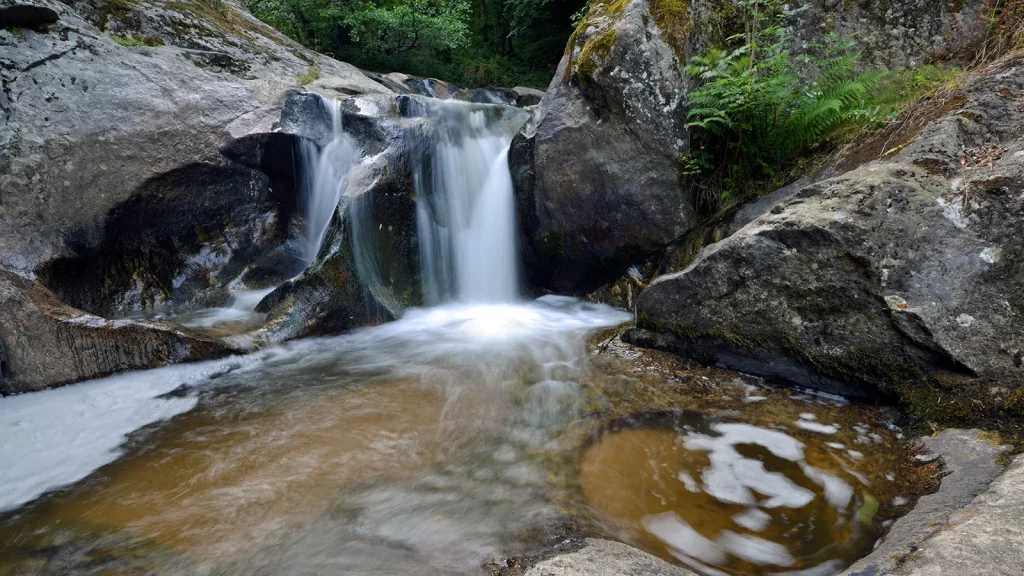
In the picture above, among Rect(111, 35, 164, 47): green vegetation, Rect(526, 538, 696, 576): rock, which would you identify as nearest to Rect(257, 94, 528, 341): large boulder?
Rect(111, 35, 164, 47): green vegetation

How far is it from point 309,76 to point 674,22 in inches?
217

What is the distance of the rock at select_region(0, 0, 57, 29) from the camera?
502 cm

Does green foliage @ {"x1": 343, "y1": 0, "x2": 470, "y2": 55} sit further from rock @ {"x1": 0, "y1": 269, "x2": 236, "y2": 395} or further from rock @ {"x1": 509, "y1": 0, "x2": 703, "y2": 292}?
rock @ {"x1": 0, "y1": 269, "x2": 236, "y2": 395}

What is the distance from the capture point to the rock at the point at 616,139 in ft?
16.2

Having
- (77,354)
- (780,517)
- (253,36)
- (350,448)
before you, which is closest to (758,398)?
(780,517)

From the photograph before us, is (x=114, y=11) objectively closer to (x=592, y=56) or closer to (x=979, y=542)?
(x=592, y=56)

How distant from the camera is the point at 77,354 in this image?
3.90 m

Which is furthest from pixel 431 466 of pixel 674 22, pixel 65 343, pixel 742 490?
pixel 674 22

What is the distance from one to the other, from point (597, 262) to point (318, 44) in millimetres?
12210

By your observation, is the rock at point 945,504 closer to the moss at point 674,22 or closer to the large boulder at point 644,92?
the large boulder at point 644,92

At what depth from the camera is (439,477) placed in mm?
2666

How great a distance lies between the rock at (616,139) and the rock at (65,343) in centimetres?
371

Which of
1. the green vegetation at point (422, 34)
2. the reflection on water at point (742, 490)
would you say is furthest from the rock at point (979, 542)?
the green vegetation at point (422, 34)

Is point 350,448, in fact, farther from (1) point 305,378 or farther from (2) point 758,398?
(2) point 758,398
